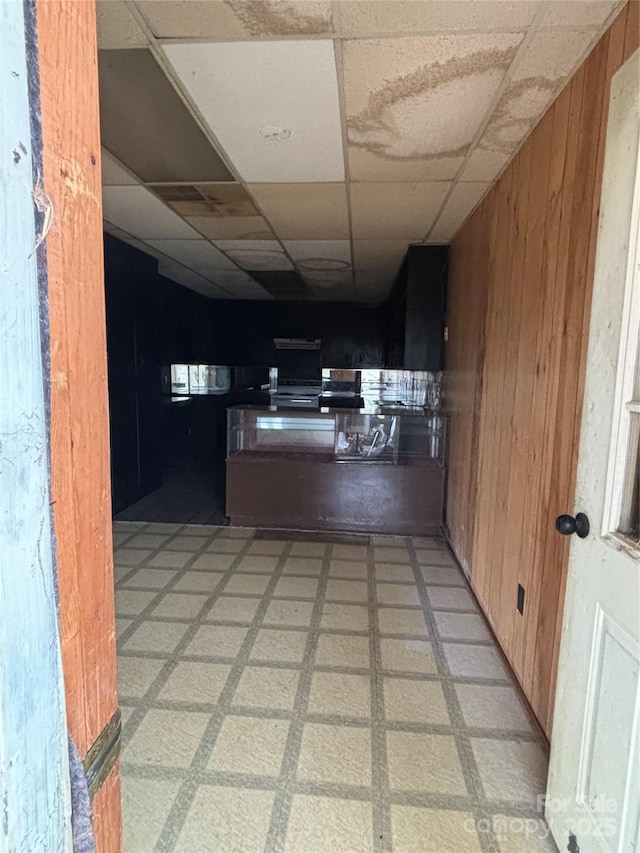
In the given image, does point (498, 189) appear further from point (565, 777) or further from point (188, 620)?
point (188, 620)

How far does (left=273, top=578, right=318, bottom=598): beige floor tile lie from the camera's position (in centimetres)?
276

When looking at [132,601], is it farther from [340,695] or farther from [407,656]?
[407,656]

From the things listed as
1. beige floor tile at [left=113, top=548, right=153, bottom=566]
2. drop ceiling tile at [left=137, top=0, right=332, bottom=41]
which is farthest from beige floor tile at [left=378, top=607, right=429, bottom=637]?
drop ceiling tile at [left=137, top=0, right=332, bottom=41]

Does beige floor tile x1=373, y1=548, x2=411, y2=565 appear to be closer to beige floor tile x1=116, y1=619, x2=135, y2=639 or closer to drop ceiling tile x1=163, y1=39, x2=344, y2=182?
beige floor tile x1=116, y1=619, x2=135, y2=639

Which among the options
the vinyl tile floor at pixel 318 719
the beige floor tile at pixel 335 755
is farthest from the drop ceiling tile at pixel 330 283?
the beige floor tile at pixel 335 755

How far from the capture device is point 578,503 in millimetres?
1256

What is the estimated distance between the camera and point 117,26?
152 centimetres

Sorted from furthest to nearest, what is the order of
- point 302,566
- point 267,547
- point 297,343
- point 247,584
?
point 297,343 → point 267,547 → point 302,566 → point 247,584

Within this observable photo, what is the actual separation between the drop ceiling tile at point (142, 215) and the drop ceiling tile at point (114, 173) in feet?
0.27

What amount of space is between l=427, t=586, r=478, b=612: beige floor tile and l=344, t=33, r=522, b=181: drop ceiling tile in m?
2.52

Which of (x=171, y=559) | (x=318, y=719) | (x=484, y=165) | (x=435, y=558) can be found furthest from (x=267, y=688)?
(x=484, y=165)

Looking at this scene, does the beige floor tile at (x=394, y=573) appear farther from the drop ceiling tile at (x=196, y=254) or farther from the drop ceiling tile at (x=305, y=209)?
the drop ceiling tile at (x=196, y=254)

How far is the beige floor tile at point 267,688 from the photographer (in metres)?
1.86

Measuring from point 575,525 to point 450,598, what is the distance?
1.72 metres
